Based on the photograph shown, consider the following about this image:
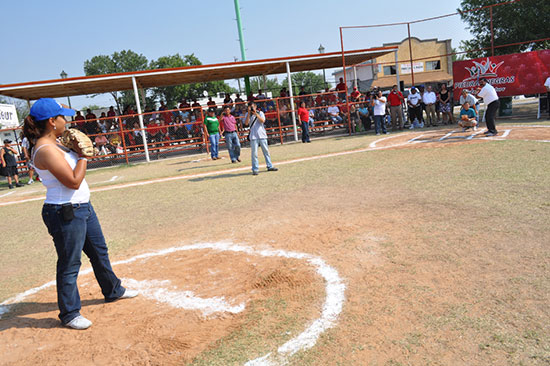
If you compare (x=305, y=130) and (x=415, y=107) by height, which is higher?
(x=415, y=107)

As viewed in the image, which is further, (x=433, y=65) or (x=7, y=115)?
(x=433, y=65)

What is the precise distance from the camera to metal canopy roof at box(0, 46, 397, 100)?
18.8 meters

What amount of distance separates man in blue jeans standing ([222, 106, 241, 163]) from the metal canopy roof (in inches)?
248

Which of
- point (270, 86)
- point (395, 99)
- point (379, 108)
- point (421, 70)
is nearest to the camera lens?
point (379, 108)

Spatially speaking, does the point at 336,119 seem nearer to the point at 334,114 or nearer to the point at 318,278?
the point at 334,114

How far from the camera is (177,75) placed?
21.7m

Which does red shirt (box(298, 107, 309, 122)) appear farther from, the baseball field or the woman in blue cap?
the woman in blue cap

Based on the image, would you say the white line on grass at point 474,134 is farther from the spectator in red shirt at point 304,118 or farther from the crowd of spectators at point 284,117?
the spectator in red shirt at point 304,118

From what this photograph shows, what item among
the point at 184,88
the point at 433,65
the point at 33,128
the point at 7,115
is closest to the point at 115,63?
the point at 184,88

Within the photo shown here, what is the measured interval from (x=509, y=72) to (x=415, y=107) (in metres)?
4.06

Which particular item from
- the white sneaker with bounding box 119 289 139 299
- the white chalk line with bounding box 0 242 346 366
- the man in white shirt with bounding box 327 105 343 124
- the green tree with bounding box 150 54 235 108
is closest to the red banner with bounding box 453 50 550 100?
the man in white shirt with bounding box 327 105 343 124

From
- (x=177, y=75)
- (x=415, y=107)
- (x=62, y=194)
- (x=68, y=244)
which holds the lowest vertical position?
(x=68, y=244)

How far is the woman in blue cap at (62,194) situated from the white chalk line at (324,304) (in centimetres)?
117

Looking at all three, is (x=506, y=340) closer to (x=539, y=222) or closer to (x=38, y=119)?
(x=539, y=222)
